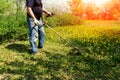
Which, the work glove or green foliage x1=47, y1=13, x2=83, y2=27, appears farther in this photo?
green foliage x1=47, y1=13, x2=83, y2=27

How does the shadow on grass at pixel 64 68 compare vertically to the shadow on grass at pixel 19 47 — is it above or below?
below

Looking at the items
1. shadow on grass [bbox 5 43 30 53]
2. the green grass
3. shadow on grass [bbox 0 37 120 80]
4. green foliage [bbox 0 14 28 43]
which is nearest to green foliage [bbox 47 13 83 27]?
green foliage [bbox 0 14 28 43]

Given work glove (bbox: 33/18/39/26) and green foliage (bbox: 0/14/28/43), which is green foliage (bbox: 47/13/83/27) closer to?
green foliage (bbox: 0/14/28/43)

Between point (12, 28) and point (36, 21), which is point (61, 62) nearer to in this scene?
point (36, 21)

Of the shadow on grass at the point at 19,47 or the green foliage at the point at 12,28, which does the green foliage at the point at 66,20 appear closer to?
the green foliage at the point at 12,28

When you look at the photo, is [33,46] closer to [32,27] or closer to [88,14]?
[32,27]

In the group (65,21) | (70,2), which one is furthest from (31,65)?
(70,2)

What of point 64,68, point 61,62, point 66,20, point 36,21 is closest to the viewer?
point 64,68

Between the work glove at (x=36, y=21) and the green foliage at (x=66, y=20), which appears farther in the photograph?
the green foliage at (x=66, y=20)

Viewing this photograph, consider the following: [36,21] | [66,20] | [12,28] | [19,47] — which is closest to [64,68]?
[36,21]

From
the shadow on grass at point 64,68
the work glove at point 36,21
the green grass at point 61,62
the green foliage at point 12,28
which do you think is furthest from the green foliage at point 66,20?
the shadow on grass at point 64,68

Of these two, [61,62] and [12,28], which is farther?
[12,28]

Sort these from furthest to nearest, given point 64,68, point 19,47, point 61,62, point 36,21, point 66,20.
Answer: point 66,20, point 19,47, point 36,21, point 61,62, point 64,68

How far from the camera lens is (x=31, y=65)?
852cm
